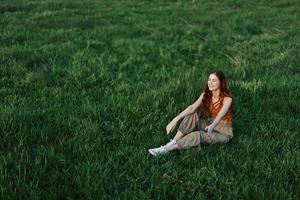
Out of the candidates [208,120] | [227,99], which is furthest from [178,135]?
[227,99]

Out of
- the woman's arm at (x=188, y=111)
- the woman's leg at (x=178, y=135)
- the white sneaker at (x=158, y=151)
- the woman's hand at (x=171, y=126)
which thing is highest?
the woman's arm at (x=188, y=111)

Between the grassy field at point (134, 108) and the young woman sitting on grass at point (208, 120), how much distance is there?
0.11m

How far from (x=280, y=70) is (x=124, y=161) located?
4.62 m

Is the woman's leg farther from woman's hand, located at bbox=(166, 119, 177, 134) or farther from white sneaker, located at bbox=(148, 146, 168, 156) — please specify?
white sneaker, located at bbox=(148, 146, 168, 156)

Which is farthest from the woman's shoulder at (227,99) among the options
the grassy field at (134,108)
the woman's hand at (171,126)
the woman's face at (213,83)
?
the woman's hand at (171,126)

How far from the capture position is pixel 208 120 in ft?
18.0

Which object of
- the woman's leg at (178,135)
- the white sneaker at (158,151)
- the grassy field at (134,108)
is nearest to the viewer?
the grassy field at (134,108)

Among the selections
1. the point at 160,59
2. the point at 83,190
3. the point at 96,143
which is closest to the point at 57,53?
the point at 160,59

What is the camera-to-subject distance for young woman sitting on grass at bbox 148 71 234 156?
507 cm

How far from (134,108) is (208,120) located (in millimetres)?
969

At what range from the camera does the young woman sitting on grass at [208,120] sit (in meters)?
5.07

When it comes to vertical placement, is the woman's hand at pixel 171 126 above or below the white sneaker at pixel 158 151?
above

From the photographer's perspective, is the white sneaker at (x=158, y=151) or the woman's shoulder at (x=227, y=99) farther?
the woman's shoulder at (x=227, y=99)

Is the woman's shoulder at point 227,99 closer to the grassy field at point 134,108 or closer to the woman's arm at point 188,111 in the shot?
the woman's arm at point 188,111
